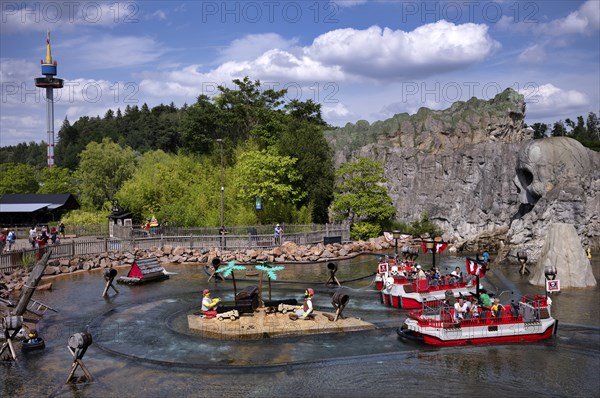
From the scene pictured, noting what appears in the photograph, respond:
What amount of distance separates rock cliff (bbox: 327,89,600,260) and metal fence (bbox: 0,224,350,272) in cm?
1314

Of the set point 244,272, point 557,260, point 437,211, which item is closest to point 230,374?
point 244,272

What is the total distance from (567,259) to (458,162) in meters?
28.1

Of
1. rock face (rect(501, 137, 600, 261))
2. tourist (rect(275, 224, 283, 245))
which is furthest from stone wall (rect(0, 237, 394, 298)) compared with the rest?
rock face (rect(501, 137, 600, 261))

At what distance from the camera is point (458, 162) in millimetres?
59062

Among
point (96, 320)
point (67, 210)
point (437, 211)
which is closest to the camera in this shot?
point (96, 320)

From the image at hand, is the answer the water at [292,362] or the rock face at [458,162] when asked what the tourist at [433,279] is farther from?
the rock face at [458,162]

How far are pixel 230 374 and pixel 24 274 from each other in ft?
71.3

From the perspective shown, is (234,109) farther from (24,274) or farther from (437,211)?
(24,274)

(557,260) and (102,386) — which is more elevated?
(557,260)

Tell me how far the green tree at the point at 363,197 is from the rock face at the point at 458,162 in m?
6.80

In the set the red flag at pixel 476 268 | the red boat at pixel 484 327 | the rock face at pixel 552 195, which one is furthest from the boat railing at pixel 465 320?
the rock face at pixel 552 195

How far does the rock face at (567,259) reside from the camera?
31719 mm

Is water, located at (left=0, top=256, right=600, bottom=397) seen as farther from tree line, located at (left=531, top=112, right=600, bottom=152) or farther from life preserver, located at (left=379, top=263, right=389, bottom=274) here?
tree line, located at (left=531, top=112, right=600, bottom=152)

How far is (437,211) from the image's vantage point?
58812 millimetres
